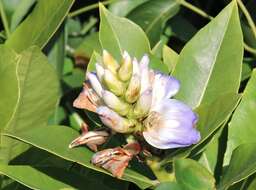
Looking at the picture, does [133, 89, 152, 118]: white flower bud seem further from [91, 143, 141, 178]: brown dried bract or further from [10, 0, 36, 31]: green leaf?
[10, 0, 36, 31]: green leaf

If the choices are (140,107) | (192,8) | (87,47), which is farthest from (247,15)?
(140,107)

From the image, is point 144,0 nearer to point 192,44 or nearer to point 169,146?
point 192,44

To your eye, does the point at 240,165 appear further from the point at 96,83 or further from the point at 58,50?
the point at 58,50

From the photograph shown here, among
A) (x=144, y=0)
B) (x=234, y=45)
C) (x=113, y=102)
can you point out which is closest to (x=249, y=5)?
(x=144, y=0)

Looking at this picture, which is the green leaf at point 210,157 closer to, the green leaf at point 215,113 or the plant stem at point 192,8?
the green leaf at point 215,113

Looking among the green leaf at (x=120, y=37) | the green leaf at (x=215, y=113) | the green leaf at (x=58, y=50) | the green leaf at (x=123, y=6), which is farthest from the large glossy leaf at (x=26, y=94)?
the green leaf at (x=123, y=6)

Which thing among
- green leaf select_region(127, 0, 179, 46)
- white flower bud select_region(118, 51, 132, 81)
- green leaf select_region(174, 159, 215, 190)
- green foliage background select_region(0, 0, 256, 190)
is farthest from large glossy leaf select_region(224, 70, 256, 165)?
green leaf select_region(127, 0, 179, 46)

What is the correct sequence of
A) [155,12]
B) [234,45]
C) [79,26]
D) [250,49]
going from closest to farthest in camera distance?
[234,45] < [250,49] < [155,12] < [79,26]
